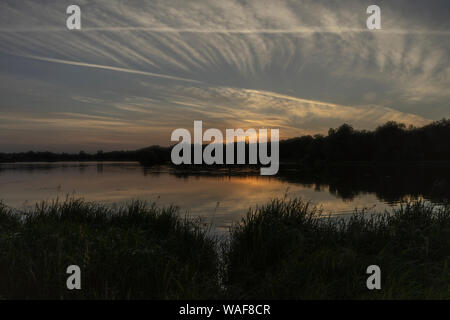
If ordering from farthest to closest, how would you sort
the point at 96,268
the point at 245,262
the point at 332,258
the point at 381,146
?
the point at 381,146
the point at 245,262
the point at 332,258
the point at 96,268

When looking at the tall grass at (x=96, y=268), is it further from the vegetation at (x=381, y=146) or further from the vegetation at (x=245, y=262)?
the vegetation at (x=381, y=146)

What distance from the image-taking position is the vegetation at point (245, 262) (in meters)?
5.57

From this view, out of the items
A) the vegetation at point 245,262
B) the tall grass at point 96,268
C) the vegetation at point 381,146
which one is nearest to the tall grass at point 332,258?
the vegetation at point 245,262

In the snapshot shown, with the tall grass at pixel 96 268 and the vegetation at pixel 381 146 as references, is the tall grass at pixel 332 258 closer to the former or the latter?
the tall grass at pixel 96 268

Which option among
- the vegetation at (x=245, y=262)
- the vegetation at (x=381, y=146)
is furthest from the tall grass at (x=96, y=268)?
the vegetation at (x=381, y=146)

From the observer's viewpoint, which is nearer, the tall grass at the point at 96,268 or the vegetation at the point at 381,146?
the tall grass at the point at 96,268

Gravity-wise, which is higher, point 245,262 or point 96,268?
point 96,268

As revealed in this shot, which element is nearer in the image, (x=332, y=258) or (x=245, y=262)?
(x=332, y=258)

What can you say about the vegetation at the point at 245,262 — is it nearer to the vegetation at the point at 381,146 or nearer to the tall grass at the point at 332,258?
the tall grass at the point at 332,258

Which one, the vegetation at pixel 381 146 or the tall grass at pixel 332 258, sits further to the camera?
the vegetation at pixel 381 146

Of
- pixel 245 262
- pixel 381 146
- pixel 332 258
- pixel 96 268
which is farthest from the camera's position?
pixel 381 146

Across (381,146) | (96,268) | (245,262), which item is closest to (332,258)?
(245,262)

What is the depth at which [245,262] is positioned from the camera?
290 inches

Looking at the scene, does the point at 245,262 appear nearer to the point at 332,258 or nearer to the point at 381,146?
the point at 332,258
